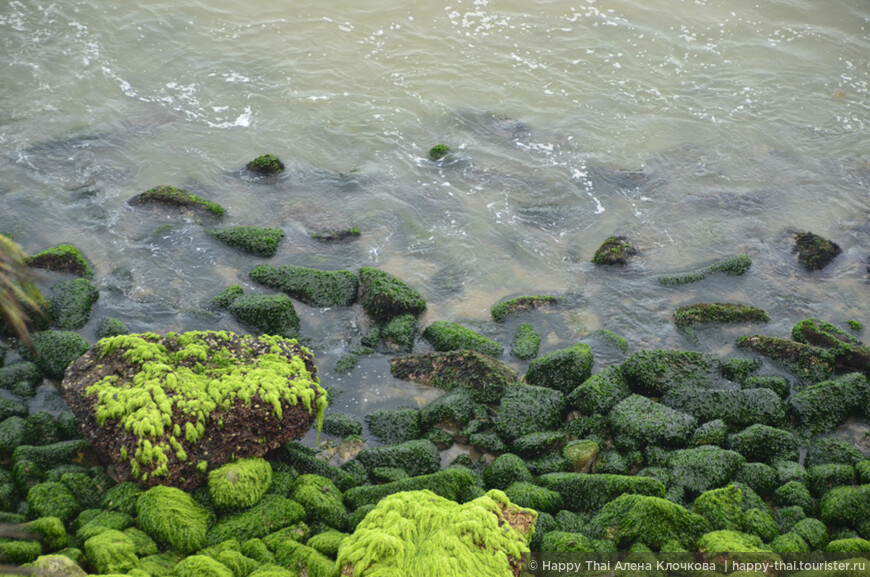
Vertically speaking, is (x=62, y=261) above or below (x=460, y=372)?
above

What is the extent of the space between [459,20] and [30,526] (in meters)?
15.5

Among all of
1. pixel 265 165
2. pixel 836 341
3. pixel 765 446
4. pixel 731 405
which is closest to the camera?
pixel 765 446

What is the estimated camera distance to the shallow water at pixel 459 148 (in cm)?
1052

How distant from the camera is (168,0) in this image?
17.1 m

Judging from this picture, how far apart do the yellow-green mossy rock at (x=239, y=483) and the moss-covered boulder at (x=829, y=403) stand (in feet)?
22.5

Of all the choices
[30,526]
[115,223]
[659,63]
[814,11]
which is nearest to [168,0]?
[115,223]

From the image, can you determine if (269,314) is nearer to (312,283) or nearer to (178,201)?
(312,283)

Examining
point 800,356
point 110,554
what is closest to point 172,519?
point 110,554

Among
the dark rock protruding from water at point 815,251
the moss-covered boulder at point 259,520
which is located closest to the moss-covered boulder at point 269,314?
the moss-covered boulder at point 259,520

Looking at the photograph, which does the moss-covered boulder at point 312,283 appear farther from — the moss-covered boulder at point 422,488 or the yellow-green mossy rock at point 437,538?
the yellow-green mossy rock at point 437,538

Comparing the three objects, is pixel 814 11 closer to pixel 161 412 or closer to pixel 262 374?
pixel 262 374

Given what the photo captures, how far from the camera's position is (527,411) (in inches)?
324

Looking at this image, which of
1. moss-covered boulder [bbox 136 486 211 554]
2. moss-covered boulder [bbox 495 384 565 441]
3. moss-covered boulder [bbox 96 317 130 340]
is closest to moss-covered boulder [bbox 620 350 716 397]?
moss-covered boulder [bbox 495 384 565 441]

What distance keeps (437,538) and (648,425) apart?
3438 mm
